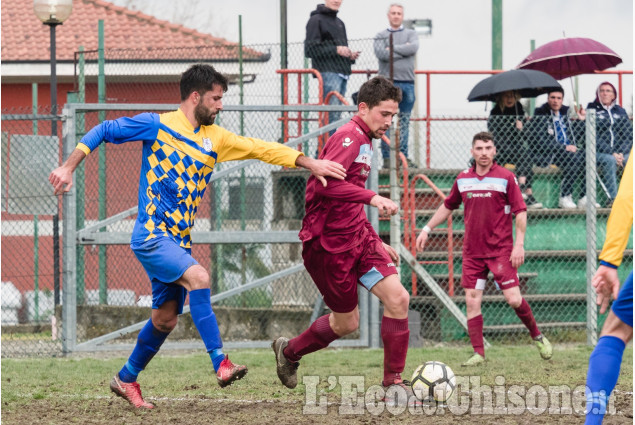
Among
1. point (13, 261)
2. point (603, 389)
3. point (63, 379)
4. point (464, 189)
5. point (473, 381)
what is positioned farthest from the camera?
point (13, 261)

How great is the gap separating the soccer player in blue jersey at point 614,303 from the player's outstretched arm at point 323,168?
7.06 feet

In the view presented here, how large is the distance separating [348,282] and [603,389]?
2428 mm

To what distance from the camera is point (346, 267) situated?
6598mm

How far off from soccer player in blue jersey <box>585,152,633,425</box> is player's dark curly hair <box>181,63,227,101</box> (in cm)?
301

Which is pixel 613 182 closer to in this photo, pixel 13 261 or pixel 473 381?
pixel 473 381

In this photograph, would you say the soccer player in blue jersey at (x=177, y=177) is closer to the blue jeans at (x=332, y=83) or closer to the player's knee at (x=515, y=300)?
the player's knee at (x=515, y=300)

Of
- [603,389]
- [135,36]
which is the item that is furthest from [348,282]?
[135,36]

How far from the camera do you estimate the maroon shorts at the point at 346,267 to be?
6.60 metres

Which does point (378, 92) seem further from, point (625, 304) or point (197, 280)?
point (625, 304)

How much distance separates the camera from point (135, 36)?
24.2m

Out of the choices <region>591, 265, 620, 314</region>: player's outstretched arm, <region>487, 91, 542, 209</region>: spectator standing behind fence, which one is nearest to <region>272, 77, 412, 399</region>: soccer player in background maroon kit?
<region>591, 265, 620, 314</region>: player's outstretched arm

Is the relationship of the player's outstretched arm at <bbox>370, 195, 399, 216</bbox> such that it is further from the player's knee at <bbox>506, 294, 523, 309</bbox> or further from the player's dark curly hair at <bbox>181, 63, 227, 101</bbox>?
the player's knee at <bbox>506, 294, 523, 309</bbox>

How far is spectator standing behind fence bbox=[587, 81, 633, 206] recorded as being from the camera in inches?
507

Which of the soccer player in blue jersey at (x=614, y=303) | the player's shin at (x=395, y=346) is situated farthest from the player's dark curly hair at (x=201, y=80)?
the soccer player in blue jersey at (x=614, y=303)
